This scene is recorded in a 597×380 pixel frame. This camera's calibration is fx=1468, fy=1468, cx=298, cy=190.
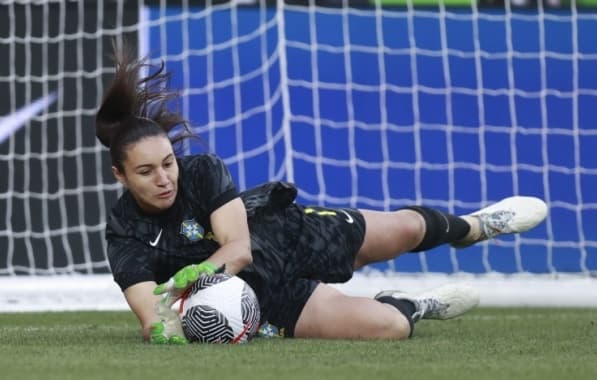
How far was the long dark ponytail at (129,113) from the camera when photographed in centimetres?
496

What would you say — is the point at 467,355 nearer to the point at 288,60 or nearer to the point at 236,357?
the point at 236,357

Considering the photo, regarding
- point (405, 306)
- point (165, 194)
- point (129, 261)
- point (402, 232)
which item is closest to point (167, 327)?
point (129, 261)

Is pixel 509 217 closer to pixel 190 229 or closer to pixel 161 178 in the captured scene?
pixel 190 229

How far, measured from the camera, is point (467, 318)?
6.53 meters

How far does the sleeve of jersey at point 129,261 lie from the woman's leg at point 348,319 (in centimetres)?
58

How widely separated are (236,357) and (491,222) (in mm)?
1997

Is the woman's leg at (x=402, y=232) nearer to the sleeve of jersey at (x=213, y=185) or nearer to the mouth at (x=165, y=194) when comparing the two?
the sleeve of jersey at (x=213, y=185)

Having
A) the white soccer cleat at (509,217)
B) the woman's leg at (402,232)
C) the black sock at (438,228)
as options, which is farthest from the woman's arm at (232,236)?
the white soccer cleat at (509,217)

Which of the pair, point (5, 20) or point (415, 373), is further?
point (5, 20)

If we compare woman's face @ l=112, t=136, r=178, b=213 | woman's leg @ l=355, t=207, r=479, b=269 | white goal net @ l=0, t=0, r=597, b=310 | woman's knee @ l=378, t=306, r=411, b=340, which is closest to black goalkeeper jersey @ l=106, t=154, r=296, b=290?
woman's face @ l=112, t=136, r=178, b=213

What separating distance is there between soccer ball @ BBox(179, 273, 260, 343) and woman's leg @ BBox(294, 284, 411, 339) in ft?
1.17

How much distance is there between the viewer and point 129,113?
5.11m

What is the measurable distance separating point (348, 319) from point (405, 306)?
0.32 metres

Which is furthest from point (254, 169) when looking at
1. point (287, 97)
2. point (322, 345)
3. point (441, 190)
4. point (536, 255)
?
point (322, 345)
